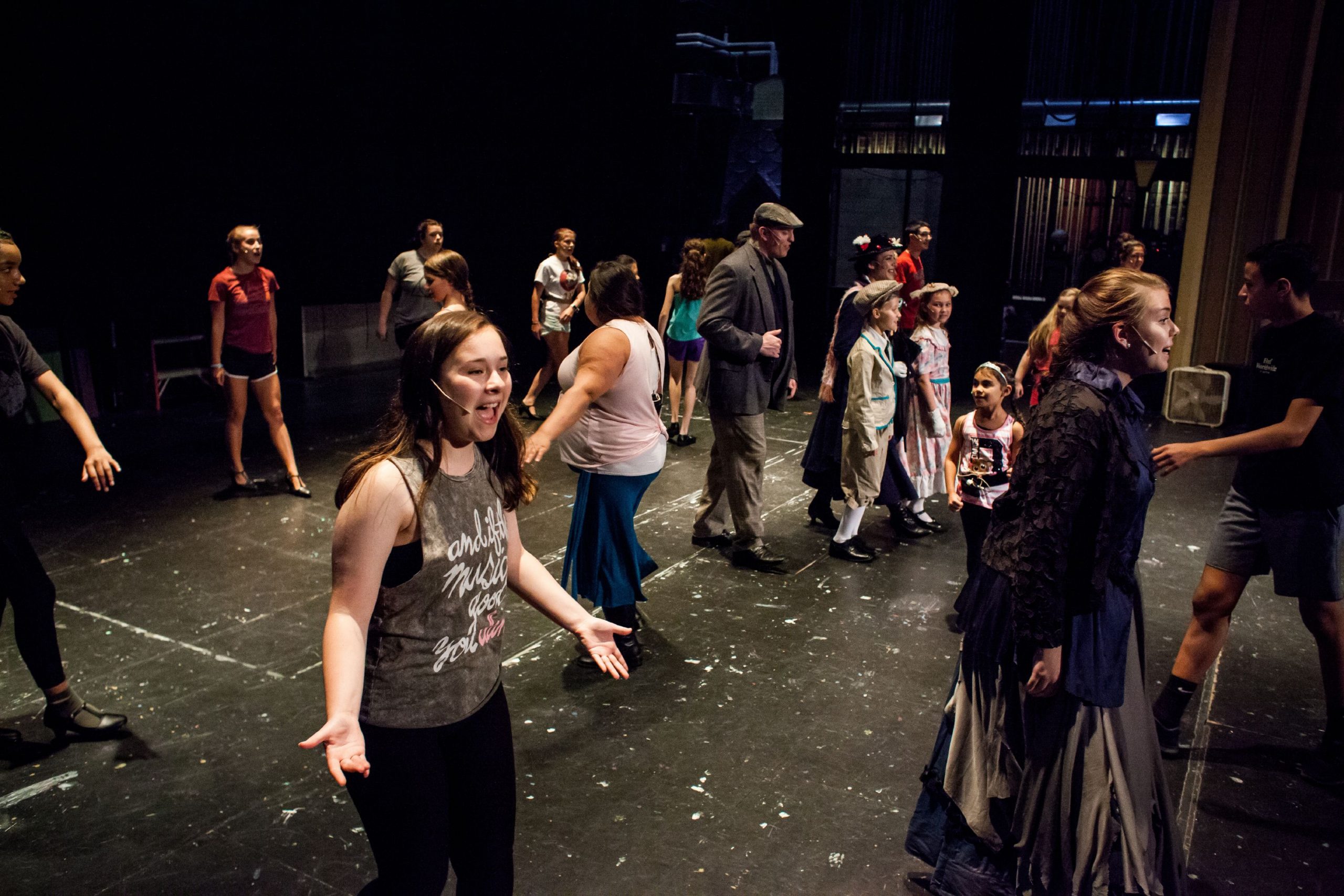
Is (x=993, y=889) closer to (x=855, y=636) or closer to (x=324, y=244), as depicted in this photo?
(x=855, y=636)

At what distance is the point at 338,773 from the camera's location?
5.57ft

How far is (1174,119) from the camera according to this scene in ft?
39.3

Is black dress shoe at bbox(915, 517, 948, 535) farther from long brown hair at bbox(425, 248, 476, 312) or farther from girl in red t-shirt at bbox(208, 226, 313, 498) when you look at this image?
girl in red t-shirt at bbox(208, 226, 313, 498)

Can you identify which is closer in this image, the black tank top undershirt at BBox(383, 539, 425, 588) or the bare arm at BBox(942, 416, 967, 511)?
the black tank top undershirt at BBox(383, 539, 425, 588)

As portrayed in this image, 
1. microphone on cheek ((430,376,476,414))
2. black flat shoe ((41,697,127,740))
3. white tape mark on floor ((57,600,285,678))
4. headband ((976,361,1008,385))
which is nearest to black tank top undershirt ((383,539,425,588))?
microphone on cheek ((430,376,476,414))

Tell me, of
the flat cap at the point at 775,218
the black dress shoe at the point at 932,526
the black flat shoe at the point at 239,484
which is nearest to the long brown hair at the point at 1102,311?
the flat cap at the point at 775,218

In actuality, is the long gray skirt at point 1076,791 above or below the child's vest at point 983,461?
below

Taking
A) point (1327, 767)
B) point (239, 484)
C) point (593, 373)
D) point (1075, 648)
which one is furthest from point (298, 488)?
point (1327, 767)

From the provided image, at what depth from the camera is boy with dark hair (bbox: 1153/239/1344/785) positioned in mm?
3248

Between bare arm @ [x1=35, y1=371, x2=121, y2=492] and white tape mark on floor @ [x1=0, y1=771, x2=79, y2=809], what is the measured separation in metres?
0.97

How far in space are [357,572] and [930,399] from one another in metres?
4.24

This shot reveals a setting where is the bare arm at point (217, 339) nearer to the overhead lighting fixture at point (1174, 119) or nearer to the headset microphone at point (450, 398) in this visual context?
the headset microphone at point (450, 398)

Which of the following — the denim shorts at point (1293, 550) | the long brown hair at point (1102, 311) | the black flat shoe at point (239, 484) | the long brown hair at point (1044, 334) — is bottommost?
the black flat shoe at point (239, 484)

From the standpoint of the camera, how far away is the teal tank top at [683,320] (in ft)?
25.6
